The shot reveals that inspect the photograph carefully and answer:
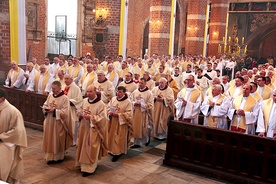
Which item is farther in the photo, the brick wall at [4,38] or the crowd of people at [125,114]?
the brick wall at [4,38]

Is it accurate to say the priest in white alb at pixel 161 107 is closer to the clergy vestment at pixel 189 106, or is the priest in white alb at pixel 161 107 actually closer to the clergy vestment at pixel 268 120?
→ the clergy vestment at pixel 189 106

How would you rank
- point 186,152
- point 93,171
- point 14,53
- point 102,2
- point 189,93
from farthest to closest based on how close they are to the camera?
1. point 102,2
2. point 14,53
3. point 189,93
4. point 186,152
5. point 93,171

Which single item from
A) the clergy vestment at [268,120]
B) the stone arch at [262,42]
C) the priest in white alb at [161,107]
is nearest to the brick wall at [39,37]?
the priest in white alb at [161,107]

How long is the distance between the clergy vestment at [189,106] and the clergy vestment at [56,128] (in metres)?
2.80

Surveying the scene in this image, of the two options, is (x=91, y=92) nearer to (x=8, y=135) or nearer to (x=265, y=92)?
(x=8, y=135)

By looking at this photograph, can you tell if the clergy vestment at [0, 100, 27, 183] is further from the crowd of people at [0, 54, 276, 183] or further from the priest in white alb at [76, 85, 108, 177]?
the priest in white alb at [76, 85, 108, 177]

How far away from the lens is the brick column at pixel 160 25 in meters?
18.8

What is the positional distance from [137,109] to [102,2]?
26.5 ft

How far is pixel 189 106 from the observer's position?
7.71 metres

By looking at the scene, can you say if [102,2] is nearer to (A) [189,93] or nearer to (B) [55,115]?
(A) [189,93]

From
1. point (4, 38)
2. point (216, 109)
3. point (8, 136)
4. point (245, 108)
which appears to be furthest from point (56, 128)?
point (4, 38)

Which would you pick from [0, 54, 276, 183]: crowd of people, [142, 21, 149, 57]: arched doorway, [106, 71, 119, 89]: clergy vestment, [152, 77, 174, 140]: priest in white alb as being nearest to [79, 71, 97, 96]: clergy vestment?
[106, 71, 119, 89]: clergy vestment

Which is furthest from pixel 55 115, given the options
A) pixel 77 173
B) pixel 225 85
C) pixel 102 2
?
pixel 102 2

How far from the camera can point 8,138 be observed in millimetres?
4863
